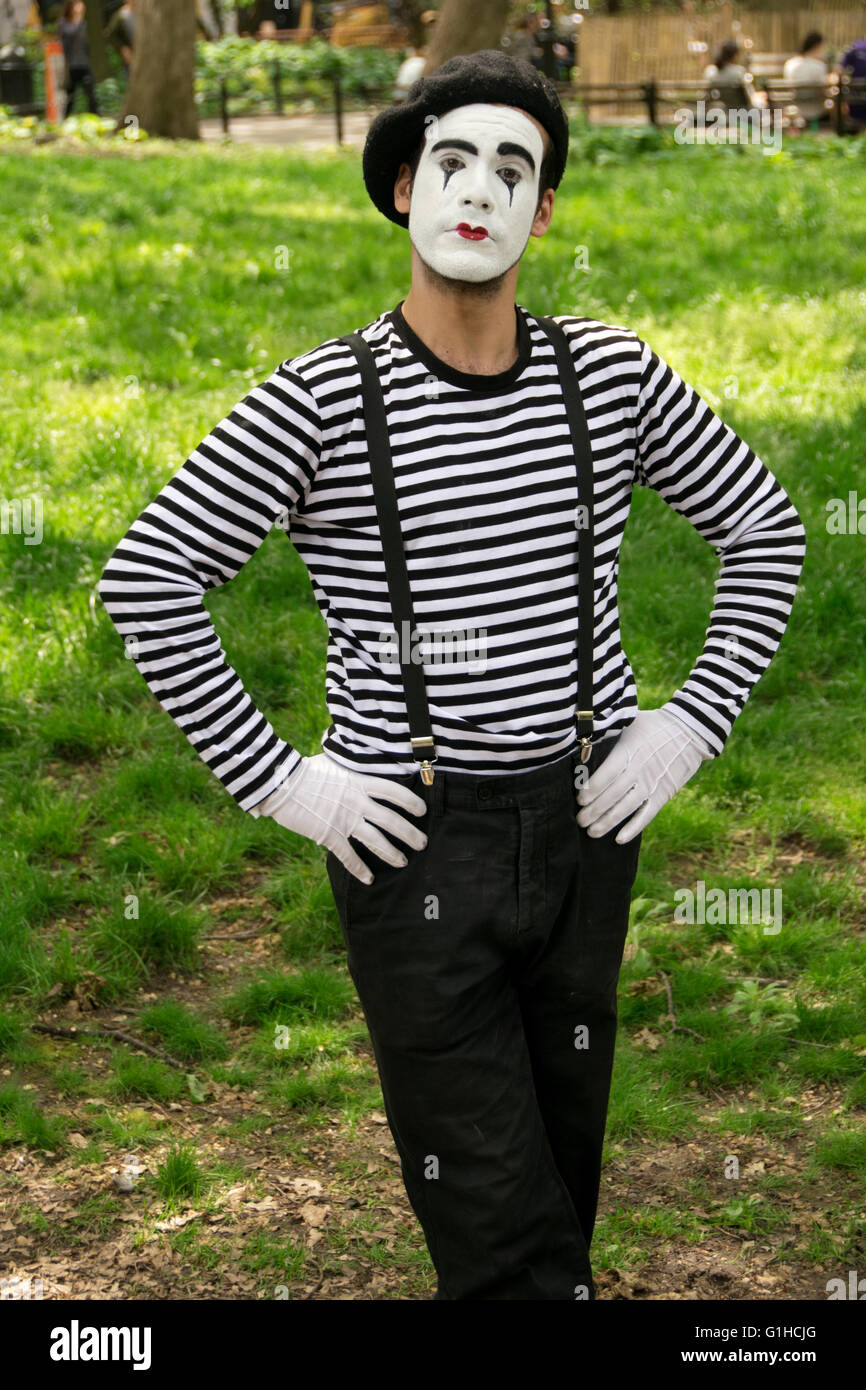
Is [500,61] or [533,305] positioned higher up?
[533,305]

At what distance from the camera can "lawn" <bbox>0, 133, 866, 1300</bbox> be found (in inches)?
142

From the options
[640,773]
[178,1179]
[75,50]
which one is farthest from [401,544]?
[75,50]

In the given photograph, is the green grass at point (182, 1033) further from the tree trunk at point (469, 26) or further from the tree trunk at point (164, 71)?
the tree trunk at point (164, 71)

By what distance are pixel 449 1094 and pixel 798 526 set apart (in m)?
1.12

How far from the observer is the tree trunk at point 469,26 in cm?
1357

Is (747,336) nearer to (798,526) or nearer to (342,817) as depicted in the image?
(798,526)

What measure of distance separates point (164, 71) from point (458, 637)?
53.2ft

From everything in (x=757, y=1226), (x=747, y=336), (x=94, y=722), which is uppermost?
(x=747, y=336)

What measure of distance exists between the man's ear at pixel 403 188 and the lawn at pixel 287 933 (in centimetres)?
226

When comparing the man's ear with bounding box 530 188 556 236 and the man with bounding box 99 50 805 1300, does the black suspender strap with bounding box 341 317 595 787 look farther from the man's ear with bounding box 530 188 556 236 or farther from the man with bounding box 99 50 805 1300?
the man's ear with bounding box 530 188 556 236

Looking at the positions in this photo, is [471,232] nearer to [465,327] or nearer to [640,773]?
[465,327]

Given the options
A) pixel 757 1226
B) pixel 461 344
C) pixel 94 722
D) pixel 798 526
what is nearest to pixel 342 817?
pixel 461 344

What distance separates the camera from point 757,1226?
364 cm

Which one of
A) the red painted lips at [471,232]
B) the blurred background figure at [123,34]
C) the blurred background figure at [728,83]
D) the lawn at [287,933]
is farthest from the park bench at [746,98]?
the red painted lips at [471,232]
